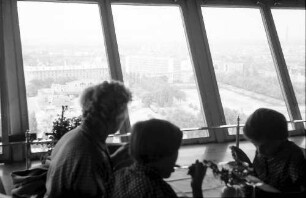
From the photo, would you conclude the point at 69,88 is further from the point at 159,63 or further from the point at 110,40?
the point at 159,63

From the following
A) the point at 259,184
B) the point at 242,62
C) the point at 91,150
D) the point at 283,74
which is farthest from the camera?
the point at 242,62

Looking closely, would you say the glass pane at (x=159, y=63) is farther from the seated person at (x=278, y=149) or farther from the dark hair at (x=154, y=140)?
the dark hair at (x=154, y=140)

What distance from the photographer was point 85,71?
5852mm

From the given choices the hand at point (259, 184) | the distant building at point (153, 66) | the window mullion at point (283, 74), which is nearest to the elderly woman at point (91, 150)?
the hand at point (259, 184)

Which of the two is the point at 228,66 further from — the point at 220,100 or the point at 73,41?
the point at 73,41

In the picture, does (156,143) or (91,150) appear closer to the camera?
(156,143)

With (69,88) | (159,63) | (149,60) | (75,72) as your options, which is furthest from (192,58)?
(69,88)

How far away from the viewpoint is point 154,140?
155 centimetres

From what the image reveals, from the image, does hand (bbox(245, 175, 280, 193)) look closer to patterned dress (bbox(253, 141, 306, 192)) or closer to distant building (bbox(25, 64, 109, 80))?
patterned dress (bbox(253, 141, 306, 192))

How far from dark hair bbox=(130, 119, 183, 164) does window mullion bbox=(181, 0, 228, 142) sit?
4526 mm

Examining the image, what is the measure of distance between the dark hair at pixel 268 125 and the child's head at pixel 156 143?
55 centimetres

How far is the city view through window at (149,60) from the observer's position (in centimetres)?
558

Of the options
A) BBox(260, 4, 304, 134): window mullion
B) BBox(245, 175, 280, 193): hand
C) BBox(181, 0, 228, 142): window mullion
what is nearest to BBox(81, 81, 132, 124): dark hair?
BBox(245, 175, 280, 193): hand

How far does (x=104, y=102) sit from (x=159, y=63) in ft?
14.1
